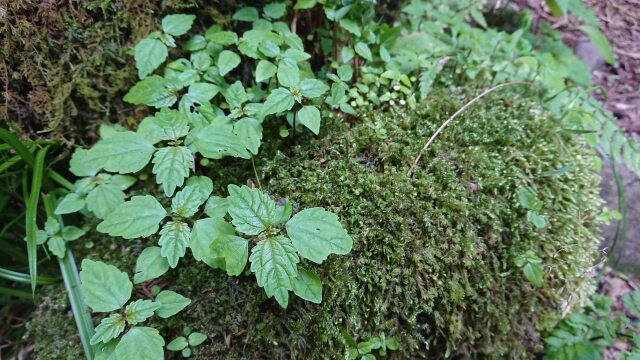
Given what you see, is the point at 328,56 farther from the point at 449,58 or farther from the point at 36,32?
the point at 36,32

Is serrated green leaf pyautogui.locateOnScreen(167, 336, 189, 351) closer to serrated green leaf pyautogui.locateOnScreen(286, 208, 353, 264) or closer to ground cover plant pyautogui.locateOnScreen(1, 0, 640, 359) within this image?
ground cover plant pyautogui.locateOnScreen(1, 0, 640, 359)

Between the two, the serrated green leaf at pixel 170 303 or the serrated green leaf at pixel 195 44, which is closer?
the serrated green leaf at pixel 170 303

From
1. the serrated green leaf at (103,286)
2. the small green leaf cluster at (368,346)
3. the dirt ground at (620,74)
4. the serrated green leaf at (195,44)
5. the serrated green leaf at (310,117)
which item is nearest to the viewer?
the serrated green leaf at (103,286)

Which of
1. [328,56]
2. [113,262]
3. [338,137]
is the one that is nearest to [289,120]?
[338,137]

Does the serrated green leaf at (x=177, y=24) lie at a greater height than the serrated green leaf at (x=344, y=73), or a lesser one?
greater

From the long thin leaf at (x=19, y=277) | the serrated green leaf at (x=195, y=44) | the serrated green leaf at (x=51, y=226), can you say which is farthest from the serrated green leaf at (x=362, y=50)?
the long thin leaf at (x=19, y=277)

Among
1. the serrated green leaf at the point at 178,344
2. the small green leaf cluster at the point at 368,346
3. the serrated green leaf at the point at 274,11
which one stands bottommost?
the small green leaf cluster at the point at 368,346

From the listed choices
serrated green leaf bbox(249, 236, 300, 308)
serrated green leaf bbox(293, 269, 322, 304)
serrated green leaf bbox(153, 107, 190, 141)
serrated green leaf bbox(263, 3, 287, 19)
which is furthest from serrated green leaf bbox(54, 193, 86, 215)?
serrated green leaf bbox(263, 3, 287, 19)

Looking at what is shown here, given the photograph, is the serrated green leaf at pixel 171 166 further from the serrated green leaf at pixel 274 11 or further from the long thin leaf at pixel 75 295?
the serrated green leaf at pixel 274 11
